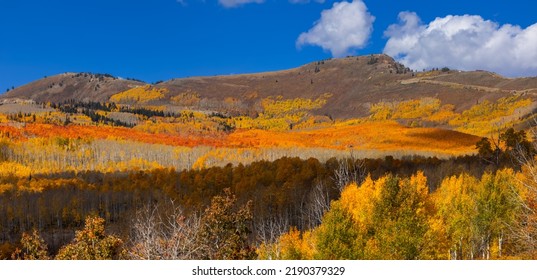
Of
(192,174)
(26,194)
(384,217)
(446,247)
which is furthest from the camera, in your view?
(192,174)

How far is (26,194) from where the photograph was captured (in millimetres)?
155625

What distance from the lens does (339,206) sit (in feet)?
157

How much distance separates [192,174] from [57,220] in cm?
4935

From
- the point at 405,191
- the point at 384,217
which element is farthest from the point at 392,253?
the point at 405,191

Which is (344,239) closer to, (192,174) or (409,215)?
(409,215)

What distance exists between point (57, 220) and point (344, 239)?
11543cm

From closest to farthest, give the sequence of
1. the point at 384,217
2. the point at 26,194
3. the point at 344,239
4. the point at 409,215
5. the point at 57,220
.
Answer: the point at 344,239 < the point at 409,215 < the point at 384,217 < the point at 57,220 < the point at 26,194

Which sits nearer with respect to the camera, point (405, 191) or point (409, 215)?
point (409, 215)

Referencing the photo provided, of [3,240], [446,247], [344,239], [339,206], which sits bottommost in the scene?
[3,240]

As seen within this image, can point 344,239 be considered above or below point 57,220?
above
